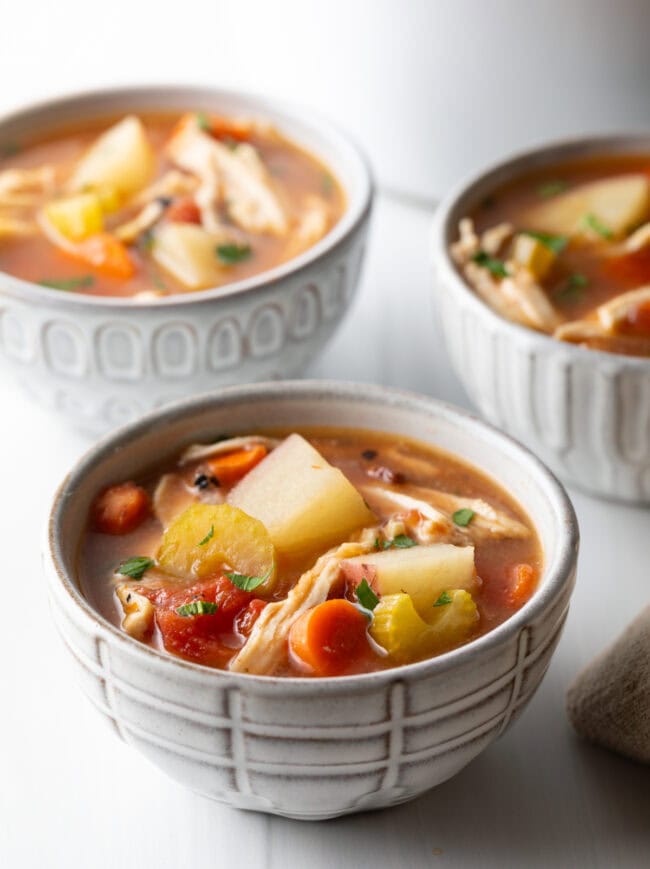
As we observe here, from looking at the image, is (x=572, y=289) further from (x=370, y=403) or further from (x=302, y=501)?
(x=302, y=501)

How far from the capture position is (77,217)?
2574mm

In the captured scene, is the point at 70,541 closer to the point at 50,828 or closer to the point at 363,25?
the point at 50,828

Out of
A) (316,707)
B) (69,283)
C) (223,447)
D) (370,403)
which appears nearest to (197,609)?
(316,707)

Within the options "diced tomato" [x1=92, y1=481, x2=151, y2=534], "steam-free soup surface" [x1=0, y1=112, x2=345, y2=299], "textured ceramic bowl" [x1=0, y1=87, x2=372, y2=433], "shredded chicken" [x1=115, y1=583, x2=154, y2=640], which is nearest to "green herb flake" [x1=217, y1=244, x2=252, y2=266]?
"steam-free soup surface" [x1=0, y1=112, x2=345, y2=299]

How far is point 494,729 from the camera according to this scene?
168cm

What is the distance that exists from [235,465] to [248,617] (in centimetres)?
30

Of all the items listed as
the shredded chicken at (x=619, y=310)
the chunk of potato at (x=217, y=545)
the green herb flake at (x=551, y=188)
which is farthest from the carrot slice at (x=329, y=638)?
the green herb flake at (x=551, y=188)

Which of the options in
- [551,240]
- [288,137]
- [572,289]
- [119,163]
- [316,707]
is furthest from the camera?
[288,137]

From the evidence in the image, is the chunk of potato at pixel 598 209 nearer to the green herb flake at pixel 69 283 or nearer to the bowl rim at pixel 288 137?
the bowl rim at pixel 288 137

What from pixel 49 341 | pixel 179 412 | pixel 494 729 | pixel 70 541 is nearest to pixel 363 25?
pixel 49 341

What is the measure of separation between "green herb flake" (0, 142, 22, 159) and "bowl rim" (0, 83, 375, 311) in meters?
0.04

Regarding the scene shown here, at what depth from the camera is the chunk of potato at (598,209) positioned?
2588 millimetres

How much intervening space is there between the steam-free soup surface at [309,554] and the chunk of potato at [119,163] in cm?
92

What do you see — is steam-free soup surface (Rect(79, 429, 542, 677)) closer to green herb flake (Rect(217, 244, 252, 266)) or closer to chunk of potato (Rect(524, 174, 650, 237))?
green herb flake (Rect(217, 244, 252, 266))
